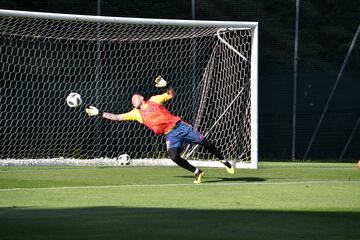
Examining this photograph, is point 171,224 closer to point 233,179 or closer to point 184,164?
point 184,164

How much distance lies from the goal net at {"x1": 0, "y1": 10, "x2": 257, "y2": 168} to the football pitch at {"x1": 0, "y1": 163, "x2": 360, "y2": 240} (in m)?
4.38

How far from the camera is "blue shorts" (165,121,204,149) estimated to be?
1593 cm

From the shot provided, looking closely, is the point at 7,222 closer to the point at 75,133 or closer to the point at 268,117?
the point at 75,133

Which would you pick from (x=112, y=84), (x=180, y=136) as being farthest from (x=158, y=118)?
(x=112, y=84)

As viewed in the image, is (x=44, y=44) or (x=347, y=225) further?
(x=44, y=44)

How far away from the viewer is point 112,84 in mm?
23156

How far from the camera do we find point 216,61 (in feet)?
73.5

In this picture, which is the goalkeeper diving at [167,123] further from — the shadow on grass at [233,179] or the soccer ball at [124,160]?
the soccer ball at [124,160]

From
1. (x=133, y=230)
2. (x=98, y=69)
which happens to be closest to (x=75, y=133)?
(x=98, y=69)

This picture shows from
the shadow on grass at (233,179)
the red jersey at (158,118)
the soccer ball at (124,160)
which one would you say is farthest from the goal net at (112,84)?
the red jersey at (158,118)

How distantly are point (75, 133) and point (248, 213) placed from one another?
1306 centimetres

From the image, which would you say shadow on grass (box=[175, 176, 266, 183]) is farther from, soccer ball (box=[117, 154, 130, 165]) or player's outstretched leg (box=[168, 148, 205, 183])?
soccer ball (box=[117, 154, 130, 165])

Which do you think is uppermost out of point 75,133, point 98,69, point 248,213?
point 98,69

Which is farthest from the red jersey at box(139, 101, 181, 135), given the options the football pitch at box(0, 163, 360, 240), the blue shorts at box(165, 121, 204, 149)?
the football pitch at box(0, 163, 360, 240)
